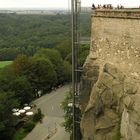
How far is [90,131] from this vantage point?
94.1ft

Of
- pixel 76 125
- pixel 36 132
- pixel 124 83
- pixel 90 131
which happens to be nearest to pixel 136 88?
pixel 124 83

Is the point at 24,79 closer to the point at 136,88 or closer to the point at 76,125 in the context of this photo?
the point at 76,125

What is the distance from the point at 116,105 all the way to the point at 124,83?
5.70 feet

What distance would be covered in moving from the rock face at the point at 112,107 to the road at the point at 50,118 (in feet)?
46.3

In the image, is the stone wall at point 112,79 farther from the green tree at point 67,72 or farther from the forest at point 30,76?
the green tree at point 67,72

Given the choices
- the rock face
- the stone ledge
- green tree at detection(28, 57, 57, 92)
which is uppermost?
the stone ledge

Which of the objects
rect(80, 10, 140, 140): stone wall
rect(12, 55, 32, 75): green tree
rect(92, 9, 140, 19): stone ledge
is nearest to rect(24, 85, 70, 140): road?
rect(12, 55, 32, 75): green tree

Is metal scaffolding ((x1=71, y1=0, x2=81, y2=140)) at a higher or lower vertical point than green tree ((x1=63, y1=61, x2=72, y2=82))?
higher

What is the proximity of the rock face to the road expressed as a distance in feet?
46.3

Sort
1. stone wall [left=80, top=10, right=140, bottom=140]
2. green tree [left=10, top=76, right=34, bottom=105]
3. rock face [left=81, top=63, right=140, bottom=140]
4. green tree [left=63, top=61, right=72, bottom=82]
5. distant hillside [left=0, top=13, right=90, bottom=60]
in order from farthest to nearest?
distant hillside [left=0, top=13, right=90, bottom=60], green tree [left=63, top=61, right=72, bottom=82], green tree [left=10, top=76, right=34, bottom=105], stone wall [left=80, top=10, right=140, bottom=140], rock face [left=81, top=63, right=140, bottom=140]

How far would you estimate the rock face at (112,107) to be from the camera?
23016mm

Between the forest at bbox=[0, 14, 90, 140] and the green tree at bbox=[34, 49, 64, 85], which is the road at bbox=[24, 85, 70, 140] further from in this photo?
the green tree at bbox=[34, 49, 64, 85]

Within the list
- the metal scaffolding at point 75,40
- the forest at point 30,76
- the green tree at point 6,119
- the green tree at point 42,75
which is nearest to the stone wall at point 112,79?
the metal scaffolding at point 75,40

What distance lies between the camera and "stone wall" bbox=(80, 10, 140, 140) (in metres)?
23.7
